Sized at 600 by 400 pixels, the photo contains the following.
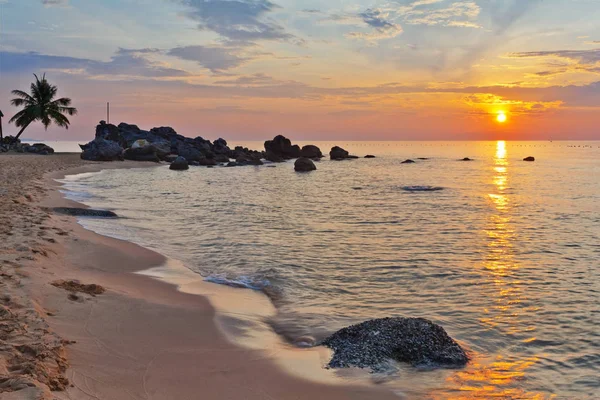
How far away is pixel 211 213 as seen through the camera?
2100 centimetres

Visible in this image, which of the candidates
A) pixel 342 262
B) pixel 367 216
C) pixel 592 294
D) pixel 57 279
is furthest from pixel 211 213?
pixel 592 294

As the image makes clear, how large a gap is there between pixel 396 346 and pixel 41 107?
217 ft

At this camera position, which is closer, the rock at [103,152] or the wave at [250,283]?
the wave at [250,283]

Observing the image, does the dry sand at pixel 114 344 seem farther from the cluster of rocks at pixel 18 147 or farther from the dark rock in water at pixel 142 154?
the cluster of rocks at pixel 18 147

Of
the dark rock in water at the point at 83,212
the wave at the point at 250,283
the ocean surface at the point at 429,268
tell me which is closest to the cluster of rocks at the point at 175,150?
the dark rock in water at the point at 83,212

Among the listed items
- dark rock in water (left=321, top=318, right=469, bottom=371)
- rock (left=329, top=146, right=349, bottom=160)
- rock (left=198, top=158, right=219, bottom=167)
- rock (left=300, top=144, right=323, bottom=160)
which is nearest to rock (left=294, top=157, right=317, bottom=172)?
rock (left=198, top=158, right=219, bottom=167)

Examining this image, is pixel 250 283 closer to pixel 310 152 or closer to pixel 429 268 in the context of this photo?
pixel 429 268

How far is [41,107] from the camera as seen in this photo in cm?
6075

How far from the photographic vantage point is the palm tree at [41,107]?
5991cm

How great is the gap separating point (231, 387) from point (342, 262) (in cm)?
709

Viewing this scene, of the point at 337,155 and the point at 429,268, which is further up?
the point at 337,155

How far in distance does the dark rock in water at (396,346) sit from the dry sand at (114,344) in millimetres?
746

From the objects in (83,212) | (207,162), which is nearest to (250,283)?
(83,212)

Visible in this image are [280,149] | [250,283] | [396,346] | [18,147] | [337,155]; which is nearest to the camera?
[396,346]
